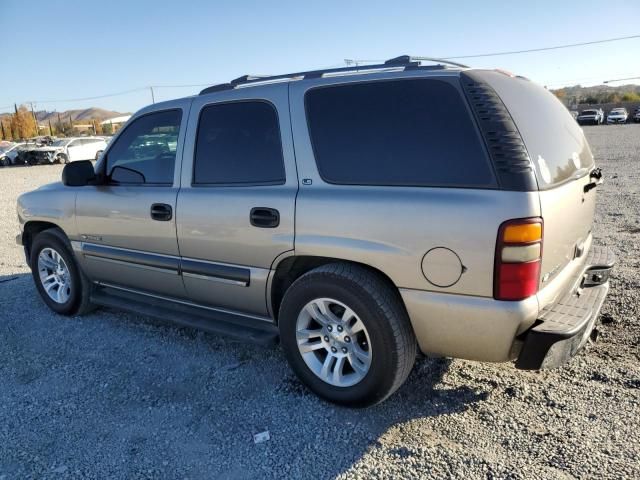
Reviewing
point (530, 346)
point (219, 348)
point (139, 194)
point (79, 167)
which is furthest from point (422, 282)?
point (79, 167)

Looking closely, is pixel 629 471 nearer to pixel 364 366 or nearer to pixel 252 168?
pixel 364 366

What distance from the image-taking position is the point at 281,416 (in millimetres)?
2998

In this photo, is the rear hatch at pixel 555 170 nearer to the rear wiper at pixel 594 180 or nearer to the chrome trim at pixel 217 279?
the rear wiper at pixel 594 180

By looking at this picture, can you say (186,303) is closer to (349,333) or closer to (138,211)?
(138,211)

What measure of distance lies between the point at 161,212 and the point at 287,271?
1.14m

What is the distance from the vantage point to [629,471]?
238cm

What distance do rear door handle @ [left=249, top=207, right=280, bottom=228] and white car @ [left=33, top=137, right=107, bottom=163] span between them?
29.7 m

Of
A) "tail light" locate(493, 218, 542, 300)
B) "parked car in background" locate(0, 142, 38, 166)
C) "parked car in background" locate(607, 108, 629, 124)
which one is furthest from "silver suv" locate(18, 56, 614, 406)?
"parked car in background" locate(607, 108, 629, 124)

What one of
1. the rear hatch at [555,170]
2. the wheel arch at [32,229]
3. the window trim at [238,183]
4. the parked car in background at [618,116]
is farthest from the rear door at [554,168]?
the parked car in background at [618,116]

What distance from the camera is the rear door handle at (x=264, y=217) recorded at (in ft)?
10.2

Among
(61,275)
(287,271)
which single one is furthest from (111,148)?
(287,271)

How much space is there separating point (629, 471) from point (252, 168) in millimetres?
2675

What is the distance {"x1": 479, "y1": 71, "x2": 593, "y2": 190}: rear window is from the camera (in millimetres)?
2557

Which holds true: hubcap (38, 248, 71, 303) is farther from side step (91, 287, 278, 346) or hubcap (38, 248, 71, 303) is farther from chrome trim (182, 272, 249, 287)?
chrome trim (182, 272, 249, 287)
